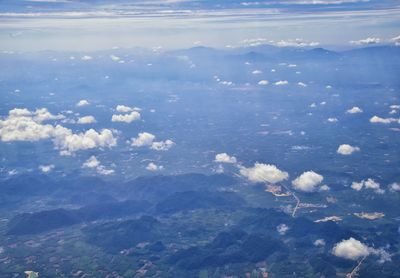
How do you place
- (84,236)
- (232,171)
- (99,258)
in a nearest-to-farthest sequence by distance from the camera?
(99,258)
(84,236)
(232,171)

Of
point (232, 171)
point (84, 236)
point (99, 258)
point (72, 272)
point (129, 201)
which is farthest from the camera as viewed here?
point (232, 171)

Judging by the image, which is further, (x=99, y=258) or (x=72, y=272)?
(x=99, y=258)

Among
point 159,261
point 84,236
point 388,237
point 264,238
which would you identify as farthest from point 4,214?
point 388,237

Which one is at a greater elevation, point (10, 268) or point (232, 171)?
point (10, 268)

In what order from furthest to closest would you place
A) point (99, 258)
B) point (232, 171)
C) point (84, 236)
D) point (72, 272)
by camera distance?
point (232, 171)
point (84, 236)
point (99, 258)
point (72, 272)

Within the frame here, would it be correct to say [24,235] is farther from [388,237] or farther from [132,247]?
[388,237]

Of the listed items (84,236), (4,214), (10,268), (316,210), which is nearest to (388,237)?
(316,210)

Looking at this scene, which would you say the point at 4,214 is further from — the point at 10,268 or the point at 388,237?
the point at 388,237

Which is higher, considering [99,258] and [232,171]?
[99,258]

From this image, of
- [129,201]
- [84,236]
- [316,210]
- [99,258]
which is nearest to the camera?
[99,258]
